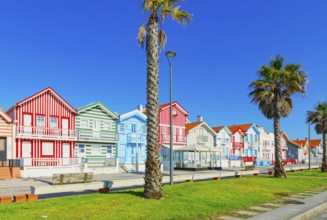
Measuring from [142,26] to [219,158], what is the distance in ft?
139

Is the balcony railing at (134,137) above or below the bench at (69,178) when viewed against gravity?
above

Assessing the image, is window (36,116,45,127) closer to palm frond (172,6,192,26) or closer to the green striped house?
the green striped house

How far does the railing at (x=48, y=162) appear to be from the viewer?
30703 millimetres

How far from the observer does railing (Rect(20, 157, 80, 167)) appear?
101 feet

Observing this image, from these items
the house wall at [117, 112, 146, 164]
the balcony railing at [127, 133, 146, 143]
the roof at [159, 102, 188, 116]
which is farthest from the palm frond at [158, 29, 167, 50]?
the roof at [159, 102, 188, 116]

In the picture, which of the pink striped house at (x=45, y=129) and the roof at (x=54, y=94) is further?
the roof at (x=54, y=94)

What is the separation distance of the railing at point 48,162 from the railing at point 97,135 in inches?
173

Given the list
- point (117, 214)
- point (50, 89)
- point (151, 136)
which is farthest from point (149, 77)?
point (50, 89)

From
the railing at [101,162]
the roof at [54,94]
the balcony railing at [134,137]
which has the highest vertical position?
the roof at [54,94]

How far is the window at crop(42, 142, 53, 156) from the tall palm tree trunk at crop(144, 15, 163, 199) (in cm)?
2463

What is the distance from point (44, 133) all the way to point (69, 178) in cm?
1915

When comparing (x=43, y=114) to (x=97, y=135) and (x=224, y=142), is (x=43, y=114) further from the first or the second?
(x=224, y=142)

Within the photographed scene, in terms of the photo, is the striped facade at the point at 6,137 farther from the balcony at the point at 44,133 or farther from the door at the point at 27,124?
the door at the point at 27,124

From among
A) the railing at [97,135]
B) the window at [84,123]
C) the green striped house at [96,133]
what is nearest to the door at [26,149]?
the green striped house at [96,133]
